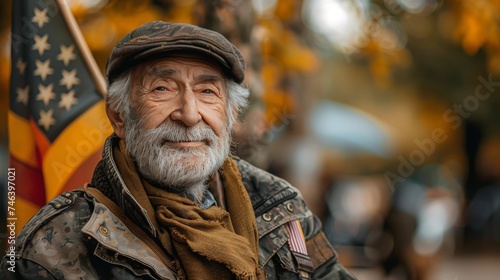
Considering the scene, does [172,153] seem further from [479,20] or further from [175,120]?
[479,20]

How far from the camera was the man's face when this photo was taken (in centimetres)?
313

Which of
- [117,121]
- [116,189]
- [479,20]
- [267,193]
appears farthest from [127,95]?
[479,20]

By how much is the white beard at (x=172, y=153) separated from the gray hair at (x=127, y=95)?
0.21ft

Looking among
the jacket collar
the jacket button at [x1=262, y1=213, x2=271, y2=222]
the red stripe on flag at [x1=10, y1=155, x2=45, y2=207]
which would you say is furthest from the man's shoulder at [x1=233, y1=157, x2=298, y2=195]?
the red stripe on flag at [x1=10, y1=155, x2=45, y2=207]

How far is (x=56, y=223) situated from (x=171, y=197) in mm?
418

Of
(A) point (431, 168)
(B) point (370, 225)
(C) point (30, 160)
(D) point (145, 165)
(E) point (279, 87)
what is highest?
(D) point (145, 165)

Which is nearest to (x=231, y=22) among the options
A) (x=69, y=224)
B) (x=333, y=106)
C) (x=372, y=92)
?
(x=69, y=224)

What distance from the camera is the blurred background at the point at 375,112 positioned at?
21.6 feet

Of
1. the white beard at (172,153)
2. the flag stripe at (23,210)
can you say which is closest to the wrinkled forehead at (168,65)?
the white beard at (172,153)

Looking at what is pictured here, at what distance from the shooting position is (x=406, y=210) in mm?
12617

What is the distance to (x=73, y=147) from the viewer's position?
3768 millimetres

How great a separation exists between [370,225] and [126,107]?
14.0 meters

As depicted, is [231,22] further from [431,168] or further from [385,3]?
[431,168]

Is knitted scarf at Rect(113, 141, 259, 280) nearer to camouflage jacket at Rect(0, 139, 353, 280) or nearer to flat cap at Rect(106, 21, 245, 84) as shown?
camouflage jacket at Rect(0, 139, 353, 280)
